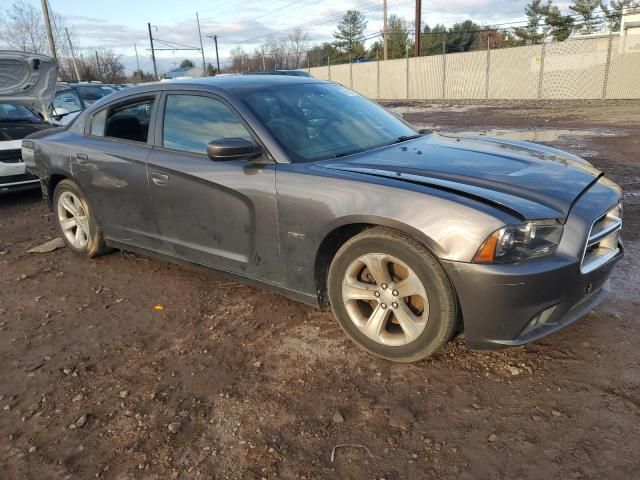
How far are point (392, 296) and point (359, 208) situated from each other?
53 centimetres

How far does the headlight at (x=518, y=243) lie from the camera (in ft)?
8.00

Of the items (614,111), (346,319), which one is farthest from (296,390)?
(614,111)

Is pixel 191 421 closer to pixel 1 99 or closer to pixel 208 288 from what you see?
pixel 208 288

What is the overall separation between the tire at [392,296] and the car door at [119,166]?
6.30 feet

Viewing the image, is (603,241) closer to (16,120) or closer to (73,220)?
(73,220)

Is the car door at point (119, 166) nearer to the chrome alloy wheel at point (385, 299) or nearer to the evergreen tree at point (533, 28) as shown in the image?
the chrome alloy wheel at point (385, 299)

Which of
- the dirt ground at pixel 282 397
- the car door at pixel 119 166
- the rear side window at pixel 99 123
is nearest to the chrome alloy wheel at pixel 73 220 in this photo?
the car door at pixel 119 166

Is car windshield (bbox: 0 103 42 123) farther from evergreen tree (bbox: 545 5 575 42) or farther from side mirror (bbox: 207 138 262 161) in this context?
evergreen tree (bbox: 545 5 575 42)

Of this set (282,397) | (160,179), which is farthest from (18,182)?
(282,397)

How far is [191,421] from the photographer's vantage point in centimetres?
256

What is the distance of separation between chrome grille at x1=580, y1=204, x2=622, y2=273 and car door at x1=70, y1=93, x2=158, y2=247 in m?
3.10

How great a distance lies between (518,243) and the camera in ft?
8.10

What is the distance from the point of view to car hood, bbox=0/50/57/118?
699 centimetres

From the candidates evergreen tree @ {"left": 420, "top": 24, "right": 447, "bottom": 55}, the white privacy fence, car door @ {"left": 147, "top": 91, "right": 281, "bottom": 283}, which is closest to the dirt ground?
car door @ {"left": 147, "top": 91, "right": 281, "bottom": 283}
